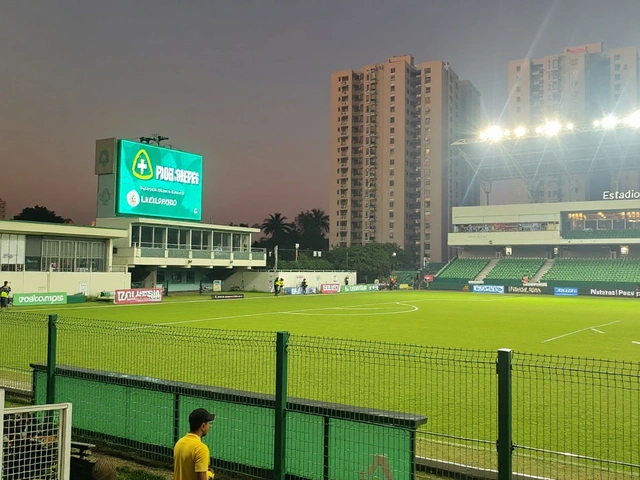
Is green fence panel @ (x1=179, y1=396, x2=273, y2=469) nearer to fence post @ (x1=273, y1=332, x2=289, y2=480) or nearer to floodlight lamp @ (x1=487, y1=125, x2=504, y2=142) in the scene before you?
fence post @ (x1=273, y1=332, x2=289, y2=480)

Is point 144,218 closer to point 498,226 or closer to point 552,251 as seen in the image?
point 498,226

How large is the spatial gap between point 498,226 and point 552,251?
798cm

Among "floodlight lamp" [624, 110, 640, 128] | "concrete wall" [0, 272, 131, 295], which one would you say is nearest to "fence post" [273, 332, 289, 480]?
"concrete wall" [0, 272, 131, 295]

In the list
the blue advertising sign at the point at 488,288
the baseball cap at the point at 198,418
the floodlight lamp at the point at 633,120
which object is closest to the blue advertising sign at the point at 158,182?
the blue advertising sign at the point at 488,288

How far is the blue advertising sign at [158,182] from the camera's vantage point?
5359 centimetres

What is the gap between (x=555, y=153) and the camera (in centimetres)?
7481

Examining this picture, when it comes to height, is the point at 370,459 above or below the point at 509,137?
below

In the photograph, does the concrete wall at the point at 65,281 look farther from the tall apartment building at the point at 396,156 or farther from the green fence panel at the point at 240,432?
the tall apartment building at the point at 396,156

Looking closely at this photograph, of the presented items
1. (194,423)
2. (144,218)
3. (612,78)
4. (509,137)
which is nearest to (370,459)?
(194,423)

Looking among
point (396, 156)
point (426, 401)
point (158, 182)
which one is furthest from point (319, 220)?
point (426, 401)

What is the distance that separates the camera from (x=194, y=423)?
527cm

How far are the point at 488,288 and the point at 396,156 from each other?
69.1 m

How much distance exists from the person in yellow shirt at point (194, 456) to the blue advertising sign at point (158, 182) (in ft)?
168

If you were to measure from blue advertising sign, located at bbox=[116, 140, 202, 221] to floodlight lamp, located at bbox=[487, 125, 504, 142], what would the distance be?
3779 centimetres
